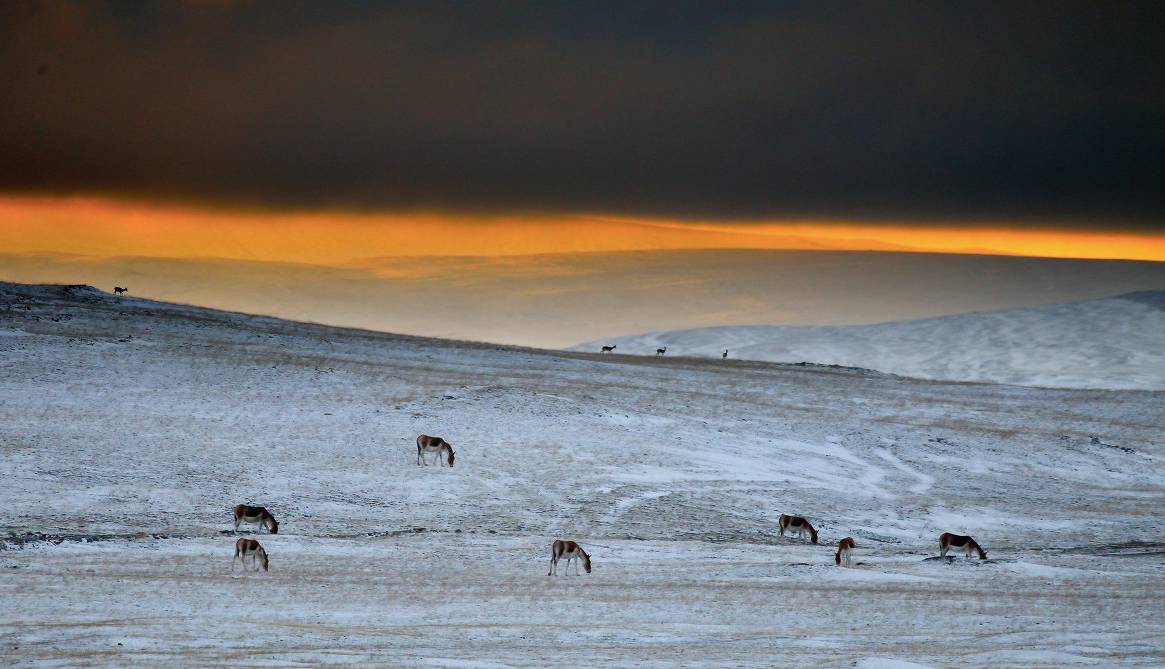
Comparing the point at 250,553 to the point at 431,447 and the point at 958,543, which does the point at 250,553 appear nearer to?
the point at 431,447

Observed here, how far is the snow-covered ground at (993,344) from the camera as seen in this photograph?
191ft

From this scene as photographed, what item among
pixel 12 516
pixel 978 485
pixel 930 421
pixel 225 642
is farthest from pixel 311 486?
pixel 930 421

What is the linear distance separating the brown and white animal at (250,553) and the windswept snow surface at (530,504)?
0.33 metres

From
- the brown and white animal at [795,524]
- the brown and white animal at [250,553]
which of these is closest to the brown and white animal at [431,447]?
the brown and white animal at [795,524]

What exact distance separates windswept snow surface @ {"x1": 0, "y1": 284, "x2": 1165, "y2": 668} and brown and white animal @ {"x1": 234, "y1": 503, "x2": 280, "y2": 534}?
0.44m

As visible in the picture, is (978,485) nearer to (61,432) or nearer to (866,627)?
(866,627)

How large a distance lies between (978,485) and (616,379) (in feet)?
40.4

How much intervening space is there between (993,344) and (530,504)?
40.6m

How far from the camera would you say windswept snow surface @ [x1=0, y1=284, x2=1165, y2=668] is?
17312 millimetres

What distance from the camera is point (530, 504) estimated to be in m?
28.9

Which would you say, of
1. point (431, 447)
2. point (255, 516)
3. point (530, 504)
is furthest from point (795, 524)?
point (255, 516)

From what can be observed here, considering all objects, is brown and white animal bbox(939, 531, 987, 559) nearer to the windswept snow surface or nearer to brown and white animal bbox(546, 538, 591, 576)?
the windswept snow surface

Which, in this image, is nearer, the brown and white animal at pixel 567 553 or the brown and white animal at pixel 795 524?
the brown and white animal at pixel 567 553

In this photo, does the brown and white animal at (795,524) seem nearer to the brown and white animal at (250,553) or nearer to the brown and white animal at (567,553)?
the brown and white animal at (567,553)
